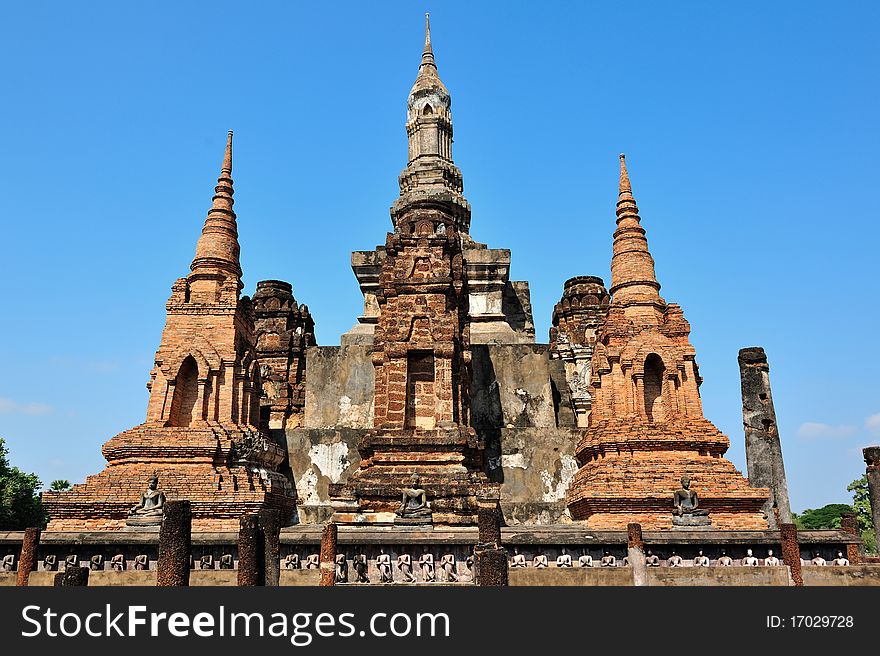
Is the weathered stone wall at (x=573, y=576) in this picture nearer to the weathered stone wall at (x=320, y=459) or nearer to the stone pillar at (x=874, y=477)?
the stone pillar at (x=874, y=477)

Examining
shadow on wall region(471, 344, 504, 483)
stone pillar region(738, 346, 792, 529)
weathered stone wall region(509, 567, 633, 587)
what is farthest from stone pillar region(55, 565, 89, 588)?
stone pillar region(738, 346, 792, 529)

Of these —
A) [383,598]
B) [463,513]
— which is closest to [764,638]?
[383,598]

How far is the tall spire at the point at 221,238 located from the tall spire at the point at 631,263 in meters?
10.1

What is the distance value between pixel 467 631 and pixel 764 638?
10.2 feet

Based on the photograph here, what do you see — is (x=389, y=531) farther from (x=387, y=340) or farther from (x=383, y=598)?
(x=387, y=340)

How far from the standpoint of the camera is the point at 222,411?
20.0m

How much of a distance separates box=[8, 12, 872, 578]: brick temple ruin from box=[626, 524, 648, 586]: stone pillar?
2.70 ft

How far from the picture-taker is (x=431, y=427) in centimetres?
1784

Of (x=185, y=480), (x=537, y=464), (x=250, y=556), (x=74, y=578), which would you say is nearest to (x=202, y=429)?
(x=185, y=480)

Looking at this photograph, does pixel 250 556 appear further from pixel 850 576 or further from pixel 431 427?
pixel 850 576

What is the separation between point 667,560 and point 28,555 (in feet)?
32.7

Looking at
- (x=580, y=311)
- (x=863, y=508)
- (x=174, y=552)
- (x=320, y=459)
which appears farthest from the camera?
(x=863, y=508)

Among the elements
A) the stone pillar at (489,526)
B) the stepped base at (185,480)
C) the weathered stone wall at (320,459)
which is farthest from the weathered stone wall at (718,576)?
the weathered stone wall at (320,459)

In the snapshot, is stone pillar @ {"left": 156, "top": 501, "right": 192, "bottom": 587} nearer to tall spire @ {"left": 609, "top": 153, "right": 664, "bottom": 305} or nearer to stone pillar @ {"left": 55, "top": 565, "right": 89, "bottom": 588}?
stone pillar @ {"left": 55, "top": 565, "right": 89, "bottom": 588}
